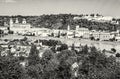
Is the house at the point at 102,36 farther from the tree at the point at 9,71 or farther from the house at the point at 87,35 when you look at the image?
the tree at the point at 9,71

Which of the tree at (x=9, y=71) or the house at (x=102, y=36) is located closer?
the tree at (x=9, y=71)

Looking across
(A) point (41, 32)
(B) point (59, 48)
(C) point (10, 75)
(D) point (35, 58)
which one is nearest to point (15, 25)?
(A) point (41, 32)

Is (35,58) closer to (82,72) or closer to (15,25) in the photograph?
(82,72)

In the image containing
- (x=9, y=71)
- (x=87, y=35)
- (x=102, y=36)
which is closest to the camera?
(x=9, y=71)

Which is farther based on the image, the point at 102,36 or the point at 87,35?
the point at 87,35

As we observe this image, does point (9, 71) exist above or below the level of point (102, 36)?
above

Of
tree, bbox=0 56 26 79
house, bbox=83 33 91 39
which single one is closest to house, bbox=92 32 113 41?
house, bbox=83 33 91 39

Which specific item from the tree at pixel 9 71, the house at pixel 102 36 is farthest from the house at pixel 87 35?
the tree at pixel 9 71

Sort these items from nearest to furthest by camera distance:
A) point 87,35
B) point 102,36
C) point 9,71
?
point 9,71
point 102,36
point 87,35

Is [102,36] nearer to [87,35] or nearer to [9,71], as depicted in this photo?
[87,35]

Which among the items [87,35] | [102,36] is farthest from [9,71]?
[87,35]

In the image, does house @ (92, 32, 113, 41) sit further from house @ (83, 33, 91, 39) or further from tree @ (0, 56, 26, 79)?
tree @ (0, 56, 26, 79)
